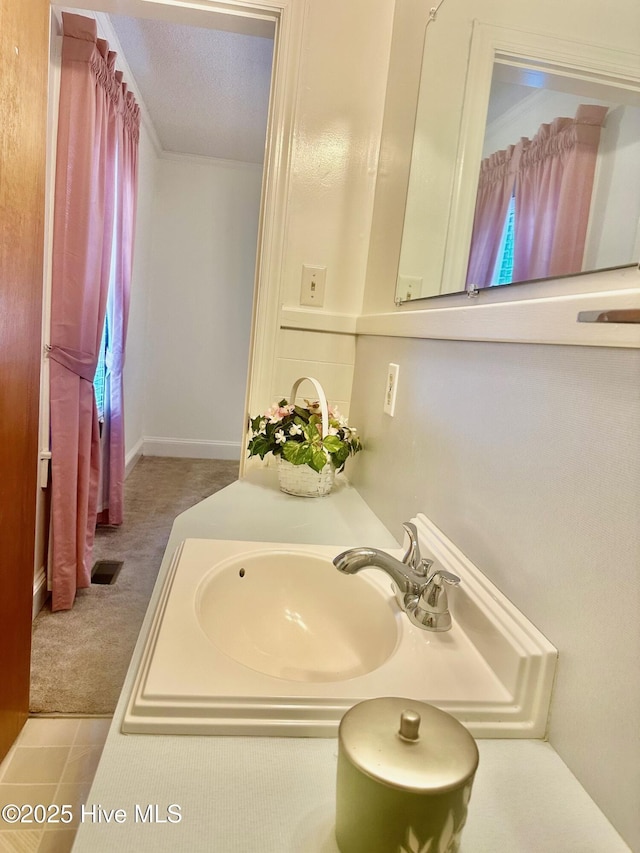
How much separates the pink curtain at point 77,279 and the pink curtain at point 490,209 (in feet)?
5.80

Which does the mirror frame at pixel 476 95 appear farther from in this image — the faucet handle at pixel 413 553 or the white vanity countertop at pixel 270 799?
the white vanity countertop at pixel 270 799

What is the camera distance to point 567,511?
603mm

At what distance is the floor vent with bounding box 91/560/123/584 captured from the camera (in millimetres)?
2566

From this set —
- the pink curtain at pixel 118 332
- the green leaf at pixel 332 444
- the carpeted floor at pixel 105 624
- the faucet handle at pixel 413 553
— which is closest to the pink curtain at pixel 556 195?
the faucet handle at pixel 413 553

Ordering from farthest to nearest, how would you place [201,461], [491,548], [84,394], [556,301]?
[201,461] < [84,394] < [491,548] < [556,301]

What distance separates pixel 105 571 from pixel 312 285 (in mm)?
1783

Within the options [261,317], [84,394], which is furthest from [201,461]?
[261,317]

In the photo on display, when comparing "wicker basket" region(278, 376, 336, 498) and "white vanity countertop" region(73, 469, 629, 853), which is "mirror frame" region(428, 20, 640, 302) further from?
"white vanity countertop" region(73, 469, 629, 853)

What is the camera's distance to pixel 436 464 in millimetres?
986

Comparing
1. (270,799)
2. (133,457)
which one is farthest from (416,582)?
(133,457)

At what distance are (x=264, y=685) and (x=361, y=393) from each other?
1013mm

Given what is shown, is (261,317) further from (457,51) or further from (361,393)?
(457,51)

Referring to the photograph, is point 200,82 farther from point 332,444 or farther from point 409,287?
point 332,444

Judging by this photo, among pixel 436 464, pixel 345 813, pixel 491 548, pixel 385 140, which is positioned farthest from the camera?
pixel 385 140
